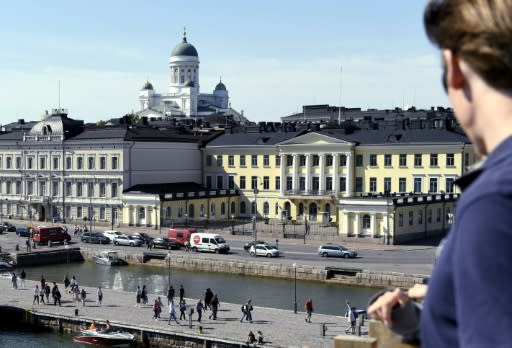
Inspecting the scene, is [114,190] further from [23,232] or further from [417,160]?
[417,160]

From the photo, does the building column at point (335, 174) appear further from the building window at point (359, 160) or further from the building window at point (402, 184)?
the building window at point (402, 184)

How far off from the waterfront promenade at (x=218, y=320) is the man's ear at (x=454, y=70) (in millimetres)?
25793

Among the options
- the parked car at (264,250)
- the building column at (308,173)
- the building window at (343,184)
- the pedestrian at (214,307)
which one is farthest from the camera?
the building column at (308,173)

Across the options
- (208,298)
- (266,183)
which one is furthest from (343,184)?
(208,298)

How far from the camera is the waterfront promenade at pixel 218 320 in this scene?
29500 millimetres

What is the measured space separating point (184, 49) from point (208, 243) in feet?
397

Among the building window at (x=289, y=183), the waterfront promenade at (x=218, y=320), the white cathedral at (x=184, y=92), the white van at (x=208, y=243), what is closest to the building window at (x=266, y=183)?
the building window at (x=289, y=183)

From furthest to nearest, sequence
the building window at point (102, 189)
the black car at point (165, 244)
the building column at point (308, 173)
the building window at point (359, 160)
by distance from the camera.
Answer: the building window at point (102, 189) → the building column at point (308, 173) → the building window at point (359, 160) → the black car at point (165, 244)

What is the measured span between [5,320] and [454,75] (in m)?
37.3

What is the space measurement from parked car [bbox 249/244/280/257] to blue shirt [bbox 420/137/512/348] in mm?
50163

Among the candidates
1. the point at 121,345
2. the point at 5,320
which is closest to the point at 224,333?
the point at 121,345

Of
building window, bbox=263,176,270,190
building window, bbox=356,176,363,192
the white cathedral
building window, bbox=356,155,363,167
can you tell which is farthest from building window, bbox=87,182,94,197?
the white cathedral

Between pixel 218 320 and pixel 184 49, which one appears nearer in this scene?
pixel 218 320

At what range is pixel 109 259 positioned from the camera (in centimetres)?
5403
